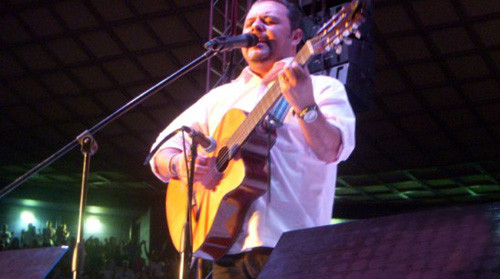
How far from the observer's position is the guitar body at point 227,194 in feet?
6.88

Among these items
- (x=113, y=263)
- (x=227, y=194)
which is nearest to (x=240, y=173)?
(x=227, y=194)

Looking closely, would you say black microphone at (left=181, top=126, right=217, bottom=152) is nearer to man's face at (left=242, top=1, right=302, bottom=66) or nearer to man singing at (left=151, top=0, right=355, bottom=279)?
man singing at (left=151, top=0, right=355, bottom=279)

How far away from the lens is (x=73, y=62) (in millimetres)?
10102

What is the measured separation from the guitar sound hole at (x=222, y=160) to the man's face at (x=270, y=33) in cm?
37

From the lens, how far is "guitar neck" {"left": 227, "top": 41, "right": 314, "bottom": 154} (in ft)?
6.96

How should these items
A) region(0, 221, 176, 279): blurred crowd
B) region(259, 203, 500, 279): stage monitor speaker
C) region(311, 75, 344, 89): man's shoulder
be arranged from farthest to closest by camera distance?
region(0, 221, 176, 279): blurred crowd < region(311, 75, 344, 89): man's shoulder < region(259, 203, 500, 279): stage monitor speaker

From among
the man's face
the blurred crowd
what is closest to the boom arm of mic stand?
the man's face

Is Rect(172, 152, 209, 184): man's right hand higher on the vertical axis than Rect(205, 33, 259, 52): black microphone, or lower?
lower

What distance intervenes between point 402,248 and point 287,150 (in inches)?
39.3

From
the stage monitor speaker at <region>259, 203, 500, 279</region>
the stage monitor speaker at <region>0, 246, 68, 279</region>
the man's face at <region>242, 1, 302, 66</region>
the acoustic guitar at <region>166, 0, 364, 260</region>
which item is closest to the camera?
the stage monitor speaker at <region>259, 203, 500, 279</region>

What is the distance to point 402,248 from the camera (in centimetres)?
120

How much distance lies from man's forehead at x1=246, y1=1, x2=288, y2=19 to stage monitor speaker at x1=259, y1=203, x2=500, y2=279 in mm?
1191

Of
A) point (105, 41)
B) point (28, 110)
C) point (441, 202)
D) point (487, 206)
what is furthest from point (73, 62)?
point (487, 206)

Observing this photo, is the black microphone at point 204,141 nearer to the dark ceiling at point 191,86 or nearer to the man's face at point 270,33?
the man's face at point 270,33
